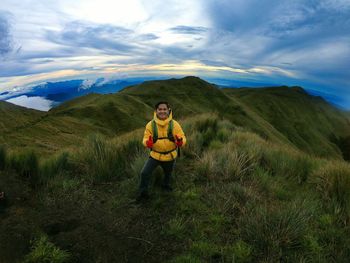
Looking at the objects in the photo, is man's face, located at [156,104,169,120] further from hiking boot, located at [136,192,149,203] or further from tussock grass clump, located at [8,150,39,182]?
tussock grass clump, located at [8,150,39,182]

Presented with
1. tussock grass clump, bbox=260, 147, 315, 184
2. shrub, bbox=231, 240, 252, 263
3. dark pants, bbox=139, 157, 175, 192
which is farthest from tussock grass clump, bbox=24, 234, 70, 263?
tussock grass clump, bbox=260, 147, 315, 184

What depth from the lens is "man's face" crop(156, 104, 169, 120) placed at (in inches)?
212

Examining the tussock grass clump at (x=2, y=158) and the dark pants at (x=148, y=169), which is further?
the tussock grass clump at (x=2, y=158)

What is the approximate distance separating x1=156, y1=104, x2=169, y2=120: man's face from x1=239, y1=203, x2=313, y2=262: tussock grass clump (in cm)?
224

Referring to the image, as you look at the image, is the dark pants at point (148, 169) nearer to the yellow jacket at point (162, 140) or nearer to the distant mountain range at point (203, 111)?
the yellow jacket at point (162, 140)

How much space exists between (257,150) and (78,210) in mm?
4850

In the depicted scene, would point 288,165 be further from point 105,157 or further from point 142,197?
point 105,157

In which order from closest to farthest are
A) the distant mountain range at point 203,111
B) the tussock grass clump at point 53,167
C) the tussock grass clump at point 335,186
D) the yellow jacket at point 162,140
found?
the tussock grass clump at point 335,186
the yellow jacket at point 162,140
the tussock grass clump at point 53,167
the distant mountain range at point 203,111

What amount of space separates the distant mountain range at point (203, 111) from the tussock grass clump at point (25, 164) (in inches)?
830

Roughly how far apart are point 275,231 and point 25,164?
4.78 metres

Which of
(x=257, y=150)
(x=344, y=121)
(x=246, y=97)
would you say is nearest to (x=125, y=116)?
(x=257, y=150)

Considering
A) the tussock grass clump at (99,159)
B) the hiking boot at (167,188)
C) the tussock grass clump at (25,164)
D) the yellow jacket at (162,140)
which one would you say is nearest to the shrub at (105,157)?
the tussock grass clump at (99,159)

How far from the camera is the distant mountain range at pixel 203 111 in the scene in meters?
55.0

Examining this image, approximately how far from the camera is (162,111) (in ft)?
17.7
